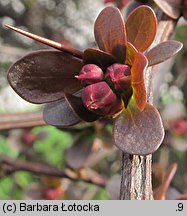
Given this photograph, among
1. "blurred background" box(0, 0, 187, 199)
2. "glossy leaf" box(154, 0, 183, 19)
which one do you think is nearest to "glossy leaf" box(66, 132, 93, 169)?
"blurred background" box(0, 0, 187, 199)

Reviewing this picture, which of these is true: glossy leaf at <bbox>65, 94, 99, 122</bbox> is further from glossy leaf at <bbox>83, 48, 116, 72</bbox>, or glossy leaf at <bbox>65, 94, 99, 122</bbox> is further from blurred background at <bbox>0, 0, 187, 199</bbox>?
blurred background at <bbox>0, 0, 187, 199</bbox>

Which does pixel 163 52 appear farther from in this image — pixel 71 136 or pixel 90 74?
pixel 71 136

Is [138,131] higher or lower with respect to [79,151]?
higher

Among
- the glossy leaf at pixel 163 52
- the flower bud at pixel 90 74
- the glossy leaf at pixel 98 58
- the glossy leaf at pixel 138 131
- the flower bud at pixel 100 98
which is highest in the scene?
the glossy leaf at pixel 163 52

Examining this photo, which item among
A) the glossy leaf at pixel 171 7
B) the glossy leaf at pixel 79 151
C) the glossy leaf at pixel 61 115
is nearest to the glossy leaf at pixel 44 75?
the glossy leaf at pixel 61 115

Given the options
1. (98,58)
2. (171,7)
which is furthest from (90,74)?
(171,7)

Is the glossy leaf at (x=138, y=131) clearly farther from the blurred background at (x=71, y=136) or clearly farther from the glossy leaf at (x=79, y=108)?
the blurred background at (x=71, y=136)
